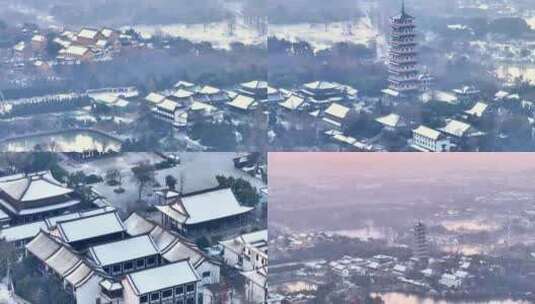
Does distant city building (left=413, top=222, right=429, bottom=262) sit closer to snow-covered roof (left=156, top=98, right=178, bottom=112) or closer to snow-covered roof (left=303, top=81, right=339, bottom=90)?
snow-covered roof (left=303, top=81, right=339, bottom=90)

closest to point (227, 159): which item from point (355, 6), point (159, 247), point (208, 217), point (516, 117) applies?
point (208, 217)

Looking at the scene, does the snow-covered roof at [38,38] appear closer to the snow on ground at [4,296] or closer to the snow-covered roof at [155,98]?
the snow-covered roof at [155,98]

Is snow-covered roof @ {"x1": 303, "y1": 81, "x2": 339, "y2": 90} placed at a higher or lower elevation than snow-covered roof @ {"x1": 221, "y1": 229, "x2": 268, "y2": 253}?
higher

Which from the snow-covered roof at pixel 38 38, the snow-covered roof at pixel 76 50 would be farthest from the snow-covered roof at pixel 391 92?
the snow-covered roof at pixel 38 38

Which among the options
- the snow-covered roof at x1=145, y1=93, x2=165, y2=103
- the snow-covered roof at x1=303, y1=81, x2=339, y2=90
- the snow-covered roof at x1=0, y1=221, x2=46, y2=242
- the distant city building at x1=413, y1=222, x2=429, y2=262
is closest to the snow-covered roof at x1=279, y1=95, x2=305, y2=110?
the snow-covered roof at x1=303, y1=81, x2=339, y2=90

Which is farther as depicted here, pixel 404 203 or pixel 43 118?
pixel 43 118

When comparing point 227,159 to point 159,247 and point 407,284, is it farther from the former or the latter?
point 407,284
